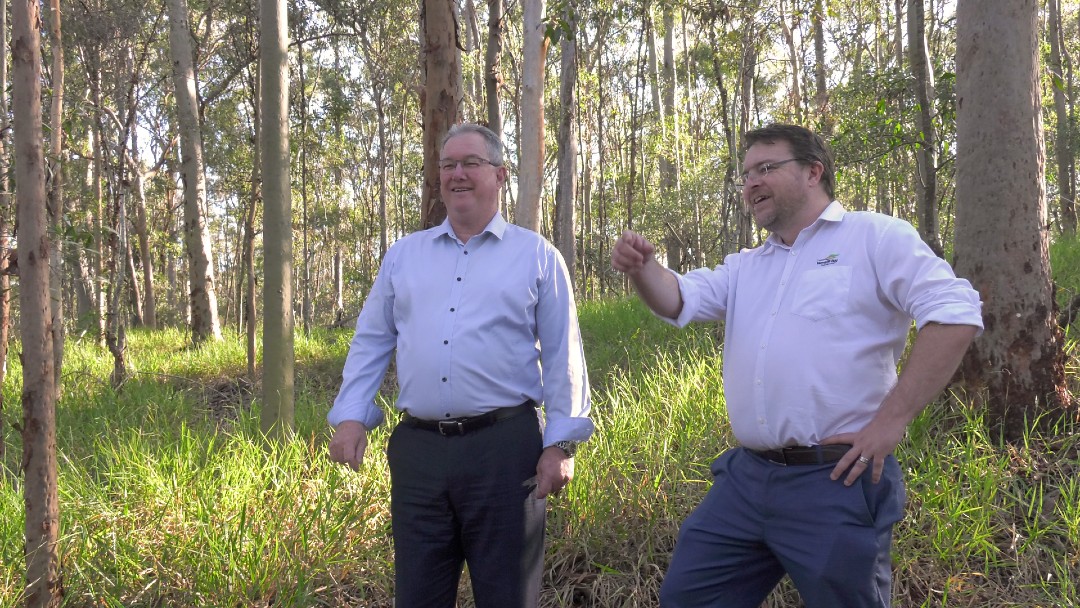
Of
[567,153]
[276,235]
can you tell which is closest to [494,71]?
[276,235]

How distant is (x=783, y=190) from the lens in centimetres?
230

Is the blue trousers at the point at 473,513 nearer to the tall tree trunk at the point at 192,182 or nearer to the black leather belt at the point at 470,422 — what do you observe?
the black leather belt at the point at 470,422

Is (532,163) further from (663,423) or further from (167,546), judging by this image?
(167,546)

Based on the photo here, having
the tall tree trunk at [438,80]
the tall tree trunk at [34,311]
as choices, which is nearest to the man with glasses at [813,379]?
the tall tree trunk at [34,311]

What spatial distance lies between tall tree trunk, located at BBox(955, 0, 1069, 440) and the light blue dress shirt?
2.52m

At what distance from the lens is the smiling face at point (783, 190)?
229 cm

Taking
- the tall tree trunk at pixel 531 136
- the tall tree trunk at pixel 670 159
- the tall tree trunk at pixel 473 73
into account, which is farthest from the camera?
the tall tree trunk at pixel 670 159

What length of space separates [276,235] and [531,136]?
3531 mm

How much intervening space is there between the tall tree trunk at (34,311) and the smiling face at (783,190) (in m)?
2.34

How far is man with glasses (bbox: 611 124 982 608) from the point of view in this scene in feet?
6.57

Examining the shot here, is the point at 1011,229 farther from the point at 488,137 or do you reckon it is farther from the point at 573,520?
the point at 488,137

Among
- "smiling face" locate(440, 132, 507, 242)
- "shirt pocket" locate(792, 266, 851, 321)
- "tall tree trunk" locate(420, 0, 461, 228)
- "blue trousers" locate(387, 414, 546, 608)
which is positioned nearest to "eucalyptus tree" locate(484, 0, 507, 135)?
"tall tree trunk" locate(420, 0, 461, 228)

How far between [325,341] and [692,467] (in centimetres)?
705

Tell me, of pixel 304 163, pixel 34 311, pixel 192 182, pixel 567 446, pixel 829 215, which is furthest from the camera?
pixel 304 163
